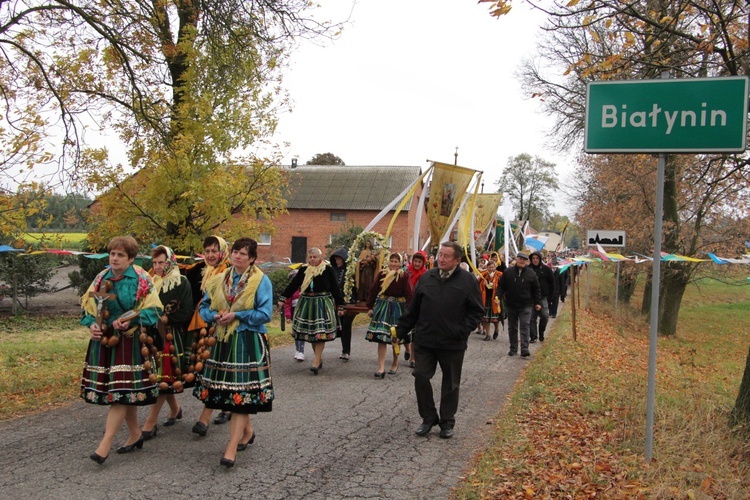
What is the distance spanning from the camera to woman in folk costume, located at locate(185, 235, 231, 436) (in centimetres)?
589

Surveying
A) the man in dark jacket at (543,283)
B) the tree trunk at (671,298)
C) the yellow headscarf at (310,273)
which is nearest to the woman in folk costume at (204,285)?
the yellow headscarf at (310,273)

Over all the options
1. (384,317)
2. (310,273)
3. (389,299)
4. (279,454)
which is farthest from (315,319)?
(279,454)

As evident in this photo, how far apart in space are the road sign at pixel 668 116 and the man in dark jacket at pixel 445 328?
1.93 m

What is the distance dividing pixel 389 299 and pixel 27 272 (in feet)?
48.8

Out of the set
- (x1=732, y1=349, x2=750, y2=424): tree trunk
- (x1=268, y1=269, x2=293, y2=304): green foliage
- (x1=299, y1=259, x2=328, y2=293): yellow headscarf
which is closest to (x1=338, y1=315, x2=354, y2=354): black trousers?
(x1=299, y1=259, x2=328, y2=293): yellow headscarf

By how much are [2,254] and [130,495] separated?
17864mm

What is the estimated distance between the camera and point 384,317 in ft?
31.7

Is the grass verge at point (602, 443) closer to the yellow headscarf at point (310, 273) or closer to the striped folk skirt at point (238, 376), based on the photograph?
the striped folk skirt at point (238, 376)

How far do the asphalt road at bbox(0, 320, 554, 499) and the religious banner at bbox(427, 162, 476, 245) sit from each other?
23.6 feet

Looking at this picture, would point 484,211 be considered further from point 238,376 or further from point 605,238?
point 238,376

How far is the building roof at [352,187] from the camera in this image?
44.2 meters

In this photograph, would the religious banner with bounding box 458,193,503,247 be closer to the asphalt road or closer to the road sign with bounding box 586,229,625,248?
the road sign with bounding box 586,229,625,248

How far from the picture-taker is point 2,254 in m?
19.7

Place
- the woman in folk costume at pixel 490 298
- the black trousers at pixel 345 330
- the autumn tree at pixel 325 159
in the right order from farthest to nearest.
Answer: the autumn tree at pixel 325 159, the woman in folk costume at pixel 490 298, the black trousers at pixel 345 330
